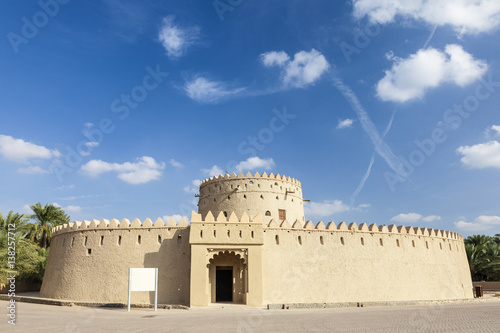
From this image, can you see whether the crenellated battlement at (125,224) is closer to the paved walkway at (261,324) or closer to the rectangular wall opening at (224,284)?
the rectangular wall opening at (224,284)

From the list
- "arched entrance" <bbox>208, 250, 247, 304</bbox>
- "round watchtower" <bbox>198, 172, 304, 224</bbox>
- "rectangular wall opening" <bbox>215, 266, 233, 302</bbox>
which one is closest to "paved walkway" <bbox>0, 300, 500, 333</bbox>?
"arched entrance" <bbox>208, 250, 247, 304</bbox>

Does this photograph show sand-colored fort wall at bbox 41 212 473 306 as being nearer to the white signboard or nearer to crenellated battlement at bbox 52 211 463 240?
crenellated battlement at bbox 52 211 463 240

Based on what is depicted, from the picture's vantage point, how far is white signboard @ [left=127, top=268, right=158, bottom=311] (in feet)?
54.0

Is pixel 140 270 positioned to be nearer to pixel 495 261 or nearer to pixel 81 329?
pixel 81 329

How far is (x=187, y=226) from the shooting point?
20891 mm


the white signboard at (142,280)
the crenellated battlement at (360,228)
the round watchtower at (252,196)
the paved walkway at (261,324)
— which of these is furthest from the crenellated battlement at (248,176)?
the paved walkway at (261,324)

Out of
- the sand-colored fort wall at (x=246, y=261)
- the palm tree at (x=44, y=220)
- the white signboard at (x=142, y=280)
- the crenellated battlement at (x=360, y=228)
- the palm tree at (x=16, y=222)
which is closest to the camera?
the white signboard at (x=142, y=280)

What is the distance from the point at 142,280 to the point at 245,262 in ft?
17.6

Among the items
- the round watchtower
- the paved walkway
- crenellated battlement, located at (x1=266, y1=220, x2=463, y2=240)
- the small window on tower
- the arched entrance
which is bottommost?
the paved walkway

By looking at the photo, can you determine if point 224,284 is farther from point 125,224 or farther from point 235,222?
point 125,224

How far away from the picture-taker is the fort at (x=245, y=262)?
19422mm

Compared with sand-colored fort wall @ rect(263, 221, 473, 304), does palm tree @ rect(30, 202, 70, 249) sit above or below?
above

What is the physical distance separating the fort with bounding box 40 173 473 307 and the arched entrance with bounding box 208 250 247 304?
2.1 inches

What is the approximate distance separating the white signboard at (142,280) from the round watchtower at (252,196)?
11.3 metres
